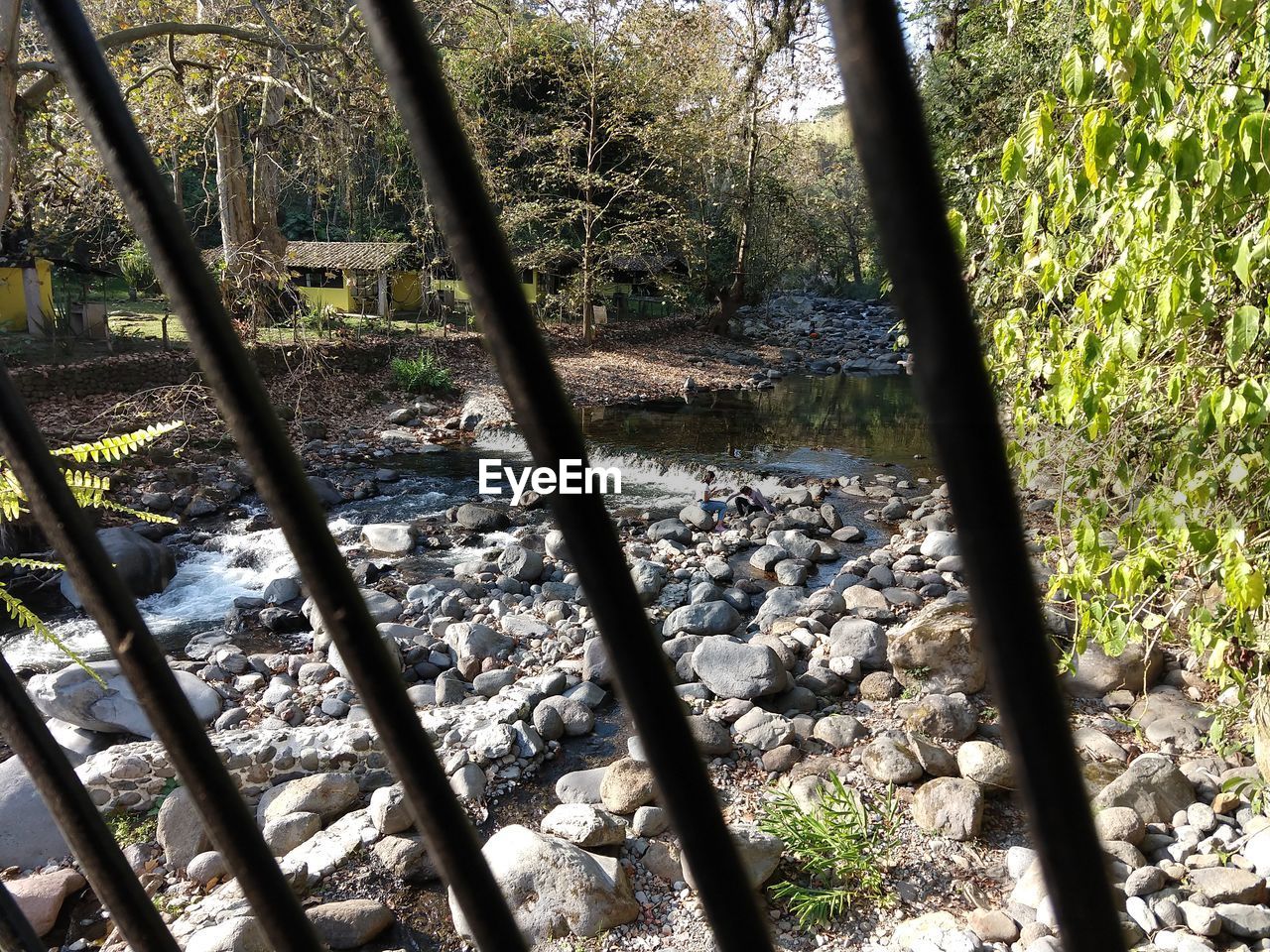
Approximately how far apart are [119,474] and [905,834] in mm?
9902

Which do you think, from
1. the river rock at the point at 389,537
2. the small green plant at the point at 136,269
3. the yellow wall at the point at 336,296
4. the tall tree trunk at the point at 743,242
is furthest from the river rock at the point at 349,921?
the tall tree trunk at the point at 743,242

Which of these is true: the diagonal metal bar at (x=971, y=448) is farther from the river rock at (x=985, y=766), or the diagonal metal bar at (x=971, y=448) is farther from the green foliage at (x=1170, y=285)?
Result: the river rock at (x=985, y=766)

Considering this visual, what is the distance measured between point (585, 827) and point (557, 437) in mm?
3944

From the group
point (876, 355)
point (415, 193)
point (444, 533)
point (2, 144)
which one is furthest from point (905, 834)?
point (876, 355)

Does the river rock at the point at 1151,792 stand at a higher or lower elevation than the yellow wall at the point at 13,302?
lower

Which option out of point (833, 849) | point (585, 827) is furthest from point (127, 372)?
point (833, 849)

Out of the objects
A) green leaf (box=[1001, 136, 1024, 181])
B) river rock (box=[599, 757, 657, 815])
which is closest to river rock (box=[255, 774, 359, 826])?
river rock (box=[599, 757, 657, 815])

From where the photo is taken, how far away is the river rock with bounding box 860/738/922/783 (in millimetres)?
4438

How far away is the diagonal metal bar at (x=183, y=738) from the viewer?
73cm

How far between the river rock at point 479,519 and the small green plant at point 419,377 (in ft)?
24.1

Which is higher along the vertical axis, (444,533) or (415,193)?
(415,193)

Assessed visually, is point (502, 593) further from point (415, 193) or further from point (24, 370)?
point (415, 193)

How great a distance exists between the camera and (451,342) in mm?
20219

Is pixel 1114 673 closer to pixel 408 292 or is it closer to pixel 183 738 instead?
pixel 183 738
